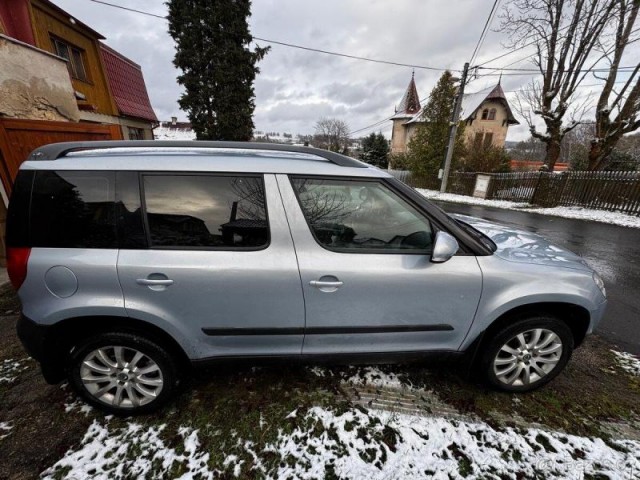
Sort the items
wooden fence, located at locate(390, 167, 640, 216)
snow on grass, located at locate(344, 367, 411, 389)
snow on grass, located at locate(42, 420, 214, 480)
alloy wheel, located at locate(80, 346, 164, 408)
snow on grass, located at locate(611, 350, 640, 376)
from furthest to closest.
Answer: wooden fence, located at locate(390, 167, 640, 216) < snow on grass, located at locate(611, 350, 640, 376) < snow on grass, located at locate(344, 367, 411, 389) < alloy wheel, located at locate(80, 346, 164, 408) < snow on grass, located at locate(42, 420, 214, 480)

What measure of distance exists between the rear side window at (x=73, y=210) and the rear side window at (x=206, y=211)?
24 centimetres

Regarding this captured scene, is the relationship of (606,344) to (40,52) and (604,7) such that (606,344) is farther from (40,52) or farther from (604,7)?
(604,7)

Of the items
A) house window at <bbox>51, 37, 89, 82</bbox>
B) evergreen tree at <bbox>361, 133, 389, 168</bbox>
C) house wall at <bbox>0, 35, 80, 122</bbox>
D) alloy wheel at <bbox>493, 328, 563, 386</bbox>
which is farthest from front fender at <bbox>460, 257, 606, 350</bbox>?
evergreen tree at <bbox>361, 133, 389, 168</bbox>

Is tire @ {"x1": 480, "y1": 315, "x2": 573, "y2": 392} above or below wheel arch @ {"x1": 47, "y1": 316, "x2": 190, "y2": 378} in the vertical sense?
below

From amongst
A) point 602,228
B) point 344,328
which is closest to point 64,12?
point 344,328

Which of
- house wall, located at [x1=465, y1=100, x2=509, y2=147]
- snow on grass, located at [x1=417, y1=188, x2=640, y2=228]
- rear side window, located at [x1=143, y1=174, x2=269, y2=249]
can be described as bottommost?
snow on grass, located at [x1=417, y1=188, x2=640, y2=228]

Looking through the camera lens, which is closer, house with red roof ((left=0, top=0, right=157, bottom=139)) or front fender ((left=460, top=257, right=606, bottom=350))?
front fender ((left=460, top=257, right=606, bottom=350))

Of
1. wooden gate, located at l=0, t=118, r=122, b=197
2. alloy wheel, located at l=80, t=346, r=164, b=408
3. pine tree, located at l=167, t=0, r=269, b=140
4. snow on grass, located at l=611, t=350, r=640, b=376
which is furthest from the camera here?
pine tree, located at l=167, t=0, r=269, b=140

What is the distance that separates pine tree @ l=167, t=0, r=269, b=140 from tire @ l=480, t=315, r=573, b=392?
56.7 ft

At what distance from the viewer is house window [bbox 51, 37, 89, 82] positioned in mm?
9239

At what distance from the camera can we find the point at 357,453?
1771mm

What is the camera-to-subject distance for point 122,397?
1.98 metres

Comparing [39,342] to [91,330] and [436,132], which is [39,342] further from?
[436,132]

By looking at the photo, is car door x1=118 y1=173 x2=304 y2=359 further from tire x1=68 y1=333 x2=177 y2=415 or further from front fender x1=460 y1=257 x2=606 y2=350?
front fender x1=460 y1=257 x2=606 y2=350
